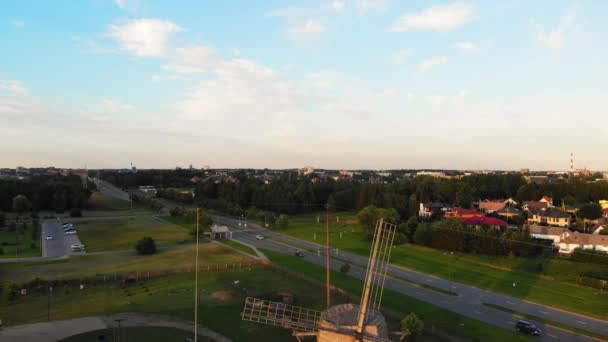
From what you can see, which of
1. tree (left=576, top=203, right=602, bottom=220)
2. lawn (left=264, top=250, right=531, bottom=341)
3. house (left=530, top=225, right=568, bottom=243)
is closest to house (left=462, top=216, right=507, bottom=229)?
house (left=530, top=225, right=568, bottom=243)

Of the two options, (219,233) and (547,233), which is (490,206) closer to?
(547,233)

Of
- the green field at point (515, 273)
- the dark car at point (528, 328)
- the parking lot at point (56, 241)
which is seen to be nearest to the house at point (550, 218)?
the green field at point (515, 273)

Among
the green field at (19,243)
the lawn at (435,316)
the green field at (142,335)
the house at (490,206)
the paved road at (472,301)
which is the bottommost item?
the green field at (19,243)

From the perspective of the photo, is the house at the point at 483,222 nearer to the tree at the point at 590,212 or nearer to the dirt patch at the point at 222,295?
the tree at the point at 590,212

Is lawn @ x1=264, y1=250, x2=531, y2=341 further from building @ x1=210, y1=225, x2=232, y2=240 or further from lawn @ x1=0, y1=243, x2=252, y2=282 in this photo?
building @ x1=210, y1=225, x2=232, y2=240

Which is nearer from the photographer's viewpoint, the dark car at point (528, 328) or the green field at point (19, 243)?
the dark car at point (528, 328)

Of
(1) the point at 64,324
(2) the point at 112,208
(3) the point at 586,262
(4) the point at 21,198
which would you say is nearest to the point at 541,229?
(3) the point at 586,262
